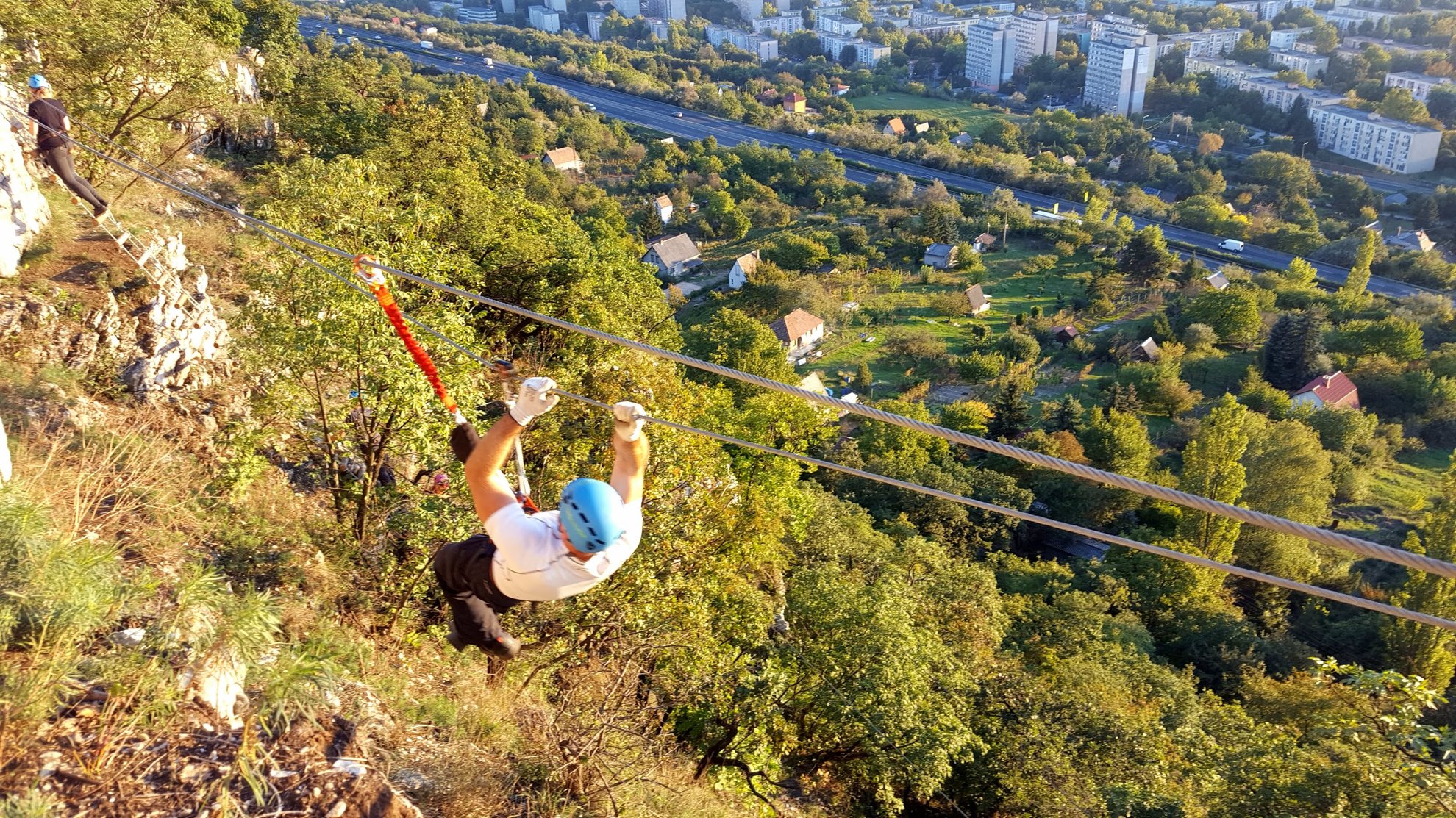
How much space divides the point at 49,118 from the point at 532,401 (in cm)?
962

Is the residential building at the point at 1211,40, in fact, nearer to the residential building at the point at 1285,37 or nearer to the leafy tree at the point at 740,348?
the residential building at the point at 1285,37

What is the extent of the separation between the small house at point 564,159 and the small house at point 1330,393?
48007 mm

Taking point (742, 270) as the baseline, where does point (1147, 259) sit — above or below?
below

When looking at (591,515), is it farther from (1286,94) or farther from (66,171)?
(1286,94)

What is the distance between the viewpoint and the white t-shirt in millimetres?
4250

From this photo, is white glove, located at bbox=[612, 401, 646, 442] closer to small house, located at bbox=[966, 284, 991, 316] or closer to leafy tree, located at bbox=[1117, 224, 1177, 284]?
small house, located at bbox=[966, 284, 991, 316]

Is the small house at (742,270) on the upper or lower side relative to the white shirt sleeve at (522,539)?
lower

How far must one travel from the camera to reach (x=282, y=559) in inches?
318

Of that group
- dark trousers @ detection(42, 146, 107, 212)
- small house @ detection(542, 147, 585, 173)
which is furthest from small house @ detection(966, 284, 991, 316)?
dark trousers @ detection(42, 146, 107, 212)

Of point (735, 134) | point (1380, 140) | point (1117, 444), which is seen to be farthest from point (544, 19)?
point (1117, 444)

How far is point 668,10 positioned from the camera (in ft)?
523

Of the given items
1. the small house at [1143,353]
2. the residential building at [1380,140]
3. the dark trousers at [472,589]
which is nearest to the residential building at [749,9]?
the residential building at [1380,140]

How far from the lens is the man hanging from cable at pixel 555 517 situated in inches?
161

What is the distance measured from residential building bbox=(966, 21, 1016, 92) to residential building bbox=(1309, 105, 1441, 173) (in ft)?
134
